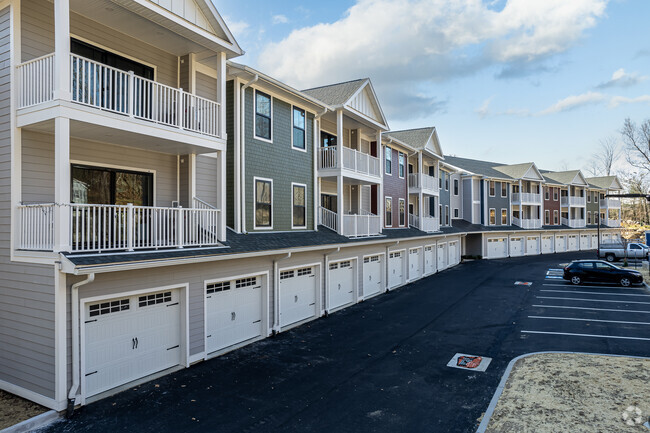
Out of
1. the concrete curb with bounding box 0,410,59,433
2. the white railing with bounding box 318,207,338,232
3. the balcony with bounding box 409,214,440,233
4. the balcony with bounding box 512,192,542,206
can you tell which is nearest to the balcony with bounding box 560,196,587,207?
the balcony with bounding box 512,192,542,206

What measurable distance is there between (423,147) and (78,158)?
2507 cm

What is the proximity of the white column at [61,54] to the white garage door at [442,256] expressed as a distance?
29.9 meters

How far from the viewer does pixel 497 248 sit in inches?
1752

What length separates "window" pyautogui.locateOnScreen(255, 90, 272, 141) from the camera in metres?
15.2

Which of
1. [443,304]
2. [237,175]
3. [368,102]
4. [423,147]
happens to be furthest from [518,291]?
[237,175]

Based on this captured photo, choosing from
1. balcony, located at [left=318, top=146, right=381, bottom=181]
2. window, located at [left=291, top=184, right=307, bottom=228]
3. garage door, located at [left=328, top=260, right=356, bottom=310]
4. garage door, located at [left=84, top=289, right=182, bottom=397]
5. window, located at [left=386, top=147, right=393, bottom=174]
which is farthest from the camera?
window, located at [left=386, top=147, right=393, bottom=174]

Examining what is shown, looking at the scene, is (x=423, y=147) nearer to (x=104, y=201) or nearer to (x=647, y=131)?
(x=104, y=201)

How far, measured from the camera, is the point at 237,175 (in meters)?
14.3

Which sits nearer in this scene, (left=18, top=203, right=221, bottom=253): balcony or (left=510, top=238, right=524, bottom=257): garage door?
(left=18, top=203, right=221, bottom=253): balcony

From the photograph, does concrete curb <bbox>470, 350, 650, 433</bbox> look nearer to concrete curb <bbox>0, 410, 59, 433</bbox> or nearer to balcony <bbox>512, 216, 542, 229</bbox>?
concrete curb <bbox>0, 410, 59, 433</bbox>

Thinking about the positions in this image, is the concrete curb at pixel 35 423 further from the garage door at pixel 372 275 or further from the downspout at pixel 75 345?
the garage door at pixel 372 275

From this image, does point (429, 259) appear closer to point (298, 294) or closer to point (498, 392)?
point (298, 294)

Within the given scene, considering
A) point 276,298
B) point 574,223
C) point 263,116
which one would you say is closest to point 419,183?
point 263,116

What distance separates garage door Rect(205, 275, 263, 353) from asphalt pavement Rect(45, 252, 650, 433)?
52 centimetres
